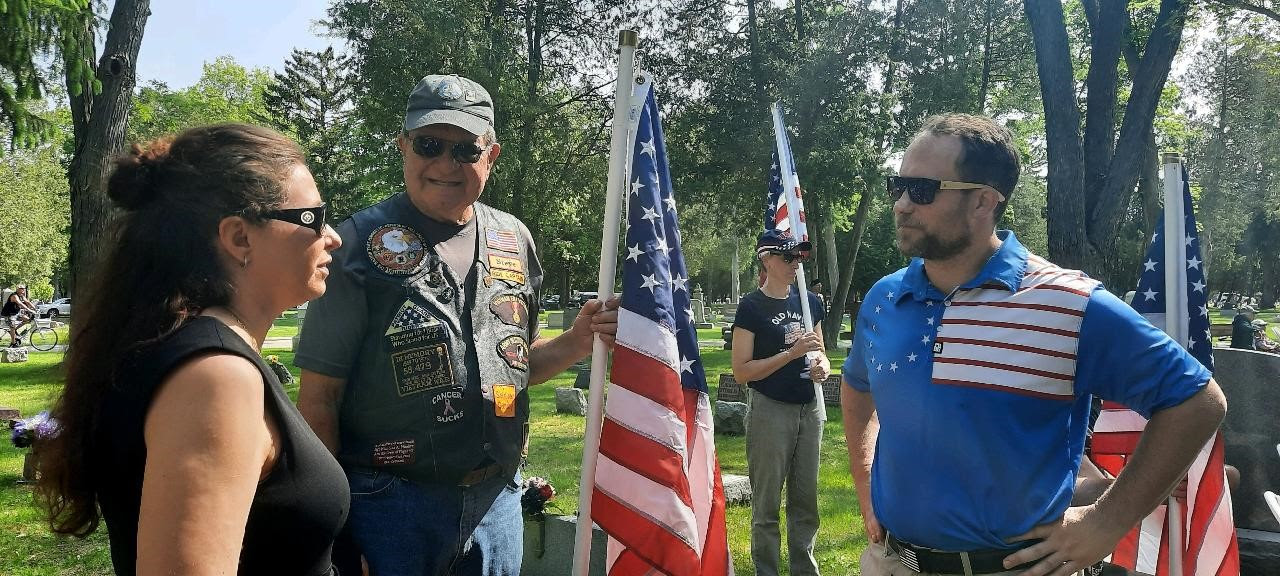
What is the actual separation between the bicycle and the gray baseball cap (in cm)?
2801

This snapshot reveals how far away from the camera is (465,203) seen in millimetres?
2871

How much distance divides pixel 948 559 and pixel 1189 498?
215cm

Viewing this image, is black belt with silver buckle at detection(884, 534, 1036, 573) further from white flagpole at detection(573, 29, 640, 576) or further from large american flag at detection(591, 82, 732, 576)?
white flagpole at detection(573, 29, 640, 576)

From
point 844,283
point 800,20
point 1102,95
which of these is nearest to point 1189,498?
point 1102,95

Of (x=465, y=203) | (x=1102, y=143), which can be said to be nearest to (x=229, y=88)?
(x=1102, y=143)

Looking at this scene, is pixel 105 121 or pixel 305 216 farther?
pixel 105 121

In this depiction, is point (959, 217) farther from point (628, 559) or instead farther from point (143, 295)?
point (143, 295)

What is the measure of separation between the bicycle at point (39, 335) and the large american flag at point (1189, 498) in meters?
29.1

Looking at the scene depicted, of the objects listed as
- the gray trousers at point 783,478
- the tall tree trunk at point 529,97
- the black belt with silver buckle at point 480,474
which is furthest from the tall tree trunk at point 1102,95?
the tall tree trunk at point 529,97

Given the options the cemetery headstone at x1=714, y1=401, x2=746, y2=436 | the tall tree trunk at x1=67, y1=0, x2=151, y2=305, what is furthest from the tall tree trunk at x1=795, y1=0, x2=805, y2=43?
the tall tree trunk at x1=67, y1=0, x2=151, y2=305

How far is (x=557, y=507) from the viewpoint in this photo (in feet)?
19.4

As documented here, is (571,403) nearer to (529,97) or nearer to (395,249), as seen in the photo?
(395,249)

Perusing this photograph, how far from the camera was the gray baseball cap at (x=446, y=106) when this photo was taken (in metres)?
2.80

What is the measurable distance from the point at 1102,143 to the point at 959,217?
390 inches
